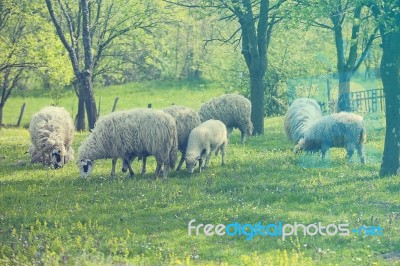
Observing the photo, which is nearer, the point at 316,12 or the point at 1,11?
the point at 316,12

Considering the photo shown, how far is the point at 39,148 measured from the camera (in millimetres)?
19781

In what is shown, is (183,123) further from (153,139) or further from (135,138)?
(135,138)

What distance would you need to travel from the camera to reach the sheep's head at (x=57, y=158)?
19.2 metres

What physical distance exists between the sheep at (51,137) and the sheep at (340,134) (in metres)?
6.42

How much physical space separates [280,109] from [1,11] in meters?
13.5

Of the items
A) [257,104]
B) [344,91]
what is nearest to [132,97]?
[257,104]

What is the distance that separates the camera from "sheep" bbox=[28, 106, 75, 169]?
19.5m

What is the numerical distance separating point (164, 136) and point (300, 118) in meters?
5.27

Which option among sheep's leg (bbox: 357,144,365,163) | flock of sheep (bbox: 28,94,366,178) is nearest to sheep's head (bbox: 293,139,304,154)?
flock of sheep (bbox: 28,94,366,178)

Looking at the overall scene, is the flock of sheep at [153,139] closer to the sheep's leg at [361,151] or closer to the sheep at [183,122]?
the sheep at [183,122]

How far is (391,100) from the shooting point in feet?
51.6

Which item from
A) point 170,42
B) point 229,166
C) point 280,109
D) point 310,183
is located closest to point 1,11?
point 280,109

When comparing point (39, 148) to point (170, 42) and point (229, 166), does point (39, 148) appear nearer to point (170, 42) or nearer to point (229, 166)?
point (229, 166)

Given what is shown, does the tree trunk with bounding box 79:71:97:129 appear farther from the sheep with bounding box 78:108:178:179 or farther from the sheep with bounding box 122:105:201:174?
the sheep with bounding box 78:108:178:179
